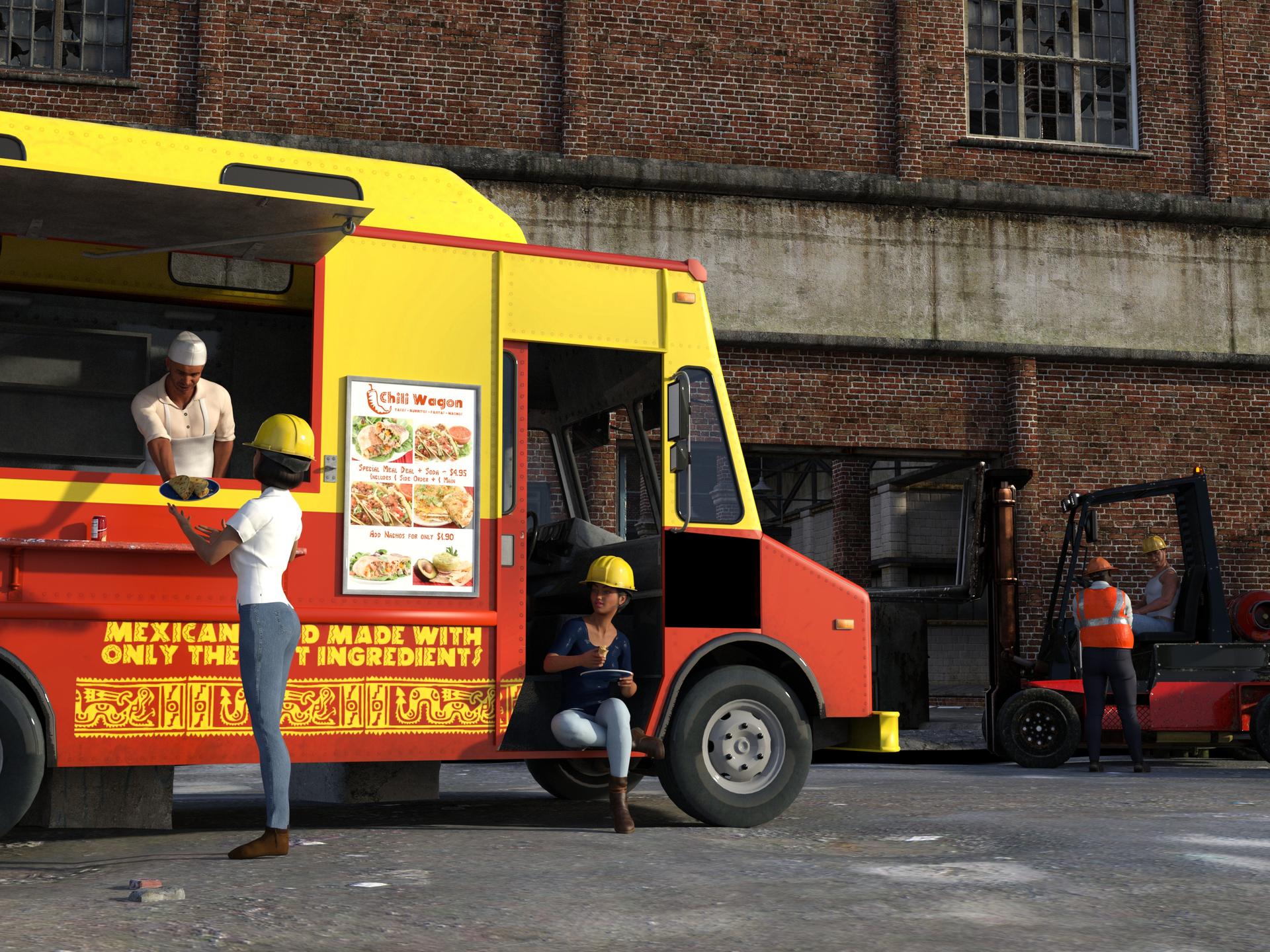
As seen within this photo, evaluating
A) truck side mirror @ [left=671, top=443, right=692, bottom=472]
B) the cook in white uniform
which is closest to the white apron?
the cook in white uniform

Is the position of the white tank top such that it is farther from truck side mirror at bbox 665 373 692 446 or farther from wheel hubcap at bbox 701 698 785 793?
truck side mirror at bbox 665 373 692 446

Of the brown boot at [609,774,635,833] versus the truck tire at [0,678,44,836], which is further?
the brown boot at [609,774,635,833]

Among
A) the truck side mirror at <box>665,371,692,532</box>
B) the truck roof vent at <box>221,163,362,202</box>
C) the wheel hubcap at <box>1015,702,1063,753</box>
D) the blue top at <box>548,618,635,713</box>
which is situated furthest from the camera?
the wheel hubcap at <box>1015,702,1063,753</box>

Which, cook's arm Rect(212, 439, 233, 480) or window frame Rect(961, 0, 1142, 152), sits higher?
window frame Rect(961, 0, 1142, 152)

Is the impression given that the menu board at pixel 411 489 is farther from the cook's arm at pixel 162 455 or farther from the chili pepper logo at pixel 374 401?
the cook's arm at pixel 162 455

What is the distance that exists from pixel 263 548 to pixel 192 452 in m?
1.14

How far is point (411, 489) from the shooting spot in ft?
25.0

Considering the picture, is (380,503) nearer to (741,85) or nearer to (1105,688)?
(1105,688)

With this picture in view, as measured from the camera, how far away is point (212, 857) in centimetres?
682

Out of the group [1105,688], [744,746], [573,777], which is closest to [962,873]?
[744,746]

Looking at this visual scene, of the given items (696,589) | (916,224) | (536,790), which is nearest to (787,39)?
(916,224)

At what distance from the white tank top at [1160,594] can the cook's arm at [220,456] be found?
982 cm

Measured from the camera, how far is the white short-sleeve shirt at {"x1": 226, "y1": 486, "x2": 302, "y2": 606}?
6.57 meters

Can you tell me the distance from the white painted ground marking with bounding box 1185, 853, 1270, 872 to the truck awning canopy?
4.75 m
